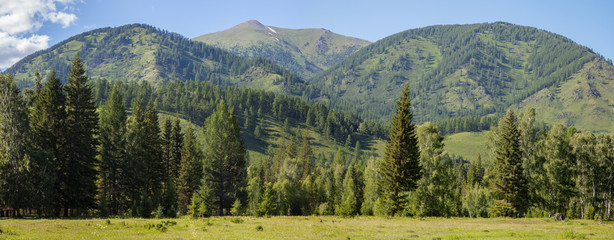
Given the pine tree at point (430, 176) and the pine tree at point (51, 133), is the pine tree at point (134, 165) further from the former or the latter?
the pine tree at point (430, 176)

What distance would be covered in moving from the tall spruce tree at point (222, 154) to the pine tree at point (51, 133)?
21.1 metres

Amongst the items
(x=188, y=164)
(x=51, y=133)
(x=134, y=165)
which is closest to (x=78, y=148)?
(x=51, y=133)

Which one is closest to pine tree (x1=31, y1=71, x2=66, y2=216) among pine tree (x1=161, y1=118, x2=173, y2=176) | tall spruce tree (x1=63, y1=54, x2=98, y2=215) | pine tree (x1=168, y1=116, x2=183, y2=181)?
tall spruce tree (x1=63, y1=54, x2=98, y2=215)

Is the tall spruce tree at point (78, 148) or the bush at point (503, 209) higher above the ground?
the tall spruce tree at point (78, 148)

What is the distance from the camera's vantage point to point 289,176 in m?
94.6

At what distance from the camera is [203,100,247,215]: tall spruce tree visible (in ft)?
201

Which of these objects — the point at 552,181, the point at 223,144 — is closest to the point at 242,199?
the point at 223,144

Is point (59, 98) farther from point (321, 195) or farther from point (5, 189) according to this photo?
point (321, 195)

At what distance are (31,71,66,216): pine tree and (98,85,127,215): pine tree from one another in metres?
8.65

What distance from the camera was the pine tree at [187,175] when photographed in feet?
222

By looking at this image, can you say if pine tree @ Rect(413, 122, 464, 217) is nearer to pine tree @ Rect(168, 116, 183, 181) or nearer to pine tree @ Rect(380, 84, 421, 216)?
pine tree @ Rect(380, 84, 421, 216)

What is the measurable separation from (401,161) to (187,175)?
4116 centimetres

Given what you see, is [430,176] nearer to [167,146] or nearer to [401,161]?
[401,161]

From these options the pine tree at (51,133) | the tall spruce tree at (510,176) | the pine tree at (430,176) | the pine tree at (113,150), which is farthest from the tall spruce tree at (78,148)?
the tall spruce tree at (510,176)
